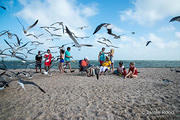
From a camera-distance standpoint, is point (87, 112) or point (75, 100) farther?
point (75, 100)

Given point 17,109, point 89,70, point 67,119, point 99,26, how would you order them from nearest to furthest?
point 99,26 < point 67,119 < point 17,109 < point 89,70

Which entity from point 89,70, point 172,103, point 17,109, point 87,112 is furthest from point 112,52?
point 17,109

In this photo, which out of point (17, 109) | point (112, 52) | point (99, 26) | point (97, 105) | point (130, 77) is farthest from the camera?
point (112, 52)

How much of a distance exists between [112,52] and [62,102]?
6.96 m

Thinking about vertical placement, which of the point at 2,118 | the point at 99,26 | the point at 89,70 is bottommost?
the point at 2,118

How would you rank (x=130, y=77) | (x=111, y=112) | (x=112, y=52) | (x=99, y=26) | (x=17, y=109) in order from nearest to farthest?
(x=99, y=26) < (x=111, y=112) < (x=17, y=109) < (x=130, y=77) < (x=112, y=52)

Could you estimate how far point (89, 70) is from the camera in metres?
8.77

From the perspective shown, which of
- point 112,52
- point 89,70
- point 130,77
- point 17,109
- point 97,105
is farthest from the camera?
point 112,52

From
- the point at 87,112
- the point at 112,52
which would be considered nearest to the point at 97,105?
the point at 87,112

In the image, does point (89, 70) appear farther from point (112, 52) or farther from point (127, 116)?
point (127, 116)

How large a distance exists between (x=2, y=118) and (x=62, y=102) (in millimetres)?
1503

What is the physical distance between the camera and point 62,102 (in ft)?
11.5

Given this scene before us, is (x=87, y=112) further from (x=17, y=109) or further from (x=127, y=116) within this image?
(x=17, y=109)

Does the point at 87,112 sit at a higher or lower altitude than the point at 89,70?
lower
